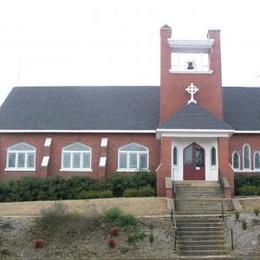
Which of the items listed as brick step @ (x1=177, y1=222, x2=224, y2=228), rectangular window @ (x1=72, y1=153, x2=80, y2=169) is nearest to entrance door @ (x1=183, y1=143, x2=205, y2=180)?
rectangular window @ (x1=72, y1=153, x2=80, y2=169)

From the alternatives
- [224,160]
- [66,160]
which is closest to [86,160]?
[66,160]

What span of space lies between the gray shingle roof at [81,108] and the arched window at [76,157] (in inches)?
56.3

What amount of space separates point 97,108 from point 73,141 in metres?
3.77

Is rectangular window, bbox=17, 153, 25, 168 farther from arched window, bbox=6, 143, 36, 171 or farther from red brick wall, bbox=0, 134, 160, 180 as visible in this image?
red brick wall, bbox=0, 134, 160, 180

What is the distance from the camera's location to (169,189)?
1191 inches

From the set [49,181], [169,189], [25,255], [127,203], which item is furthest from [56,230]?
[49,181]

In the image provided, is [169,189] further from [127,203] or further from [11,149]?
[11,149]

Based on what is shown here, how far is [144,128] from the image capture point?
128ft

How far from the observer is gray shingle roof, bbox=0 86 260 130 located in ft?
130

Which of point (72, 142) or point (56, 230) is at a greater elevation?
point (72, 142)

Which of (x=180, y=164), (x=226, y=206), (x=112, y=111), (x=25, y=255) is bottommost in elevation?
(x=25, y=255)

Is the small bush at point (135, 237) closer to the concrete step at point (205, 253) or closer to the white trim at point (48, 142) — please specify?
the concrete step at point (205, 253)

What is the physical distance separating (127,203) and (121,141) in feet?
36.5

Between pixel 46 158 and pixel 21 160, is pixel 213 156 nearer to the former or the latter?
pixel 46 158
